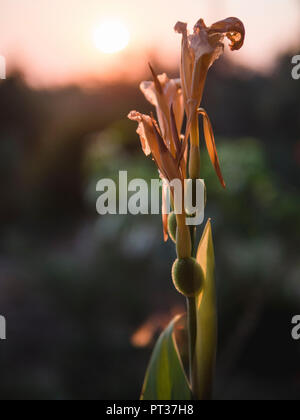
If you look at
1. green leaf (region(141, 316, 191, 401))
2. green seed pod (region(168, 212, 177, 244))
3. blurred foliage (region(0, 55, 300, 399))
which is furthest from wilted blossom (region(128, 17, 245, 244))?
blurred foliage (region(0, 55, 300, 399))

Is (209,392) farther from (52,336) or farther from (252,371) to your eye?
(52,336)

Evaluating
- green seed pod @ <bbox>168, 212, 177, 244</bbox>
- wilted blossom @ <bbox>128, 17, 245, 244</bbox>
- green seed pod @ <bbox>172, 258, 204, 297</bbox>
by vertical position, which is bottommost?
green seed pod @ <bbox>172, 258, 204, 297</bbox>

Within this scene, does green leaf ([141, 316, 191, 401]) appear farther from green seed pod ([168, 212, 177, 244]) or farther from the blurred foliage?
the blurred foliage

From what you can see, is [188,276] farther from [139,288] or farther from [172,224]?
[139,288]

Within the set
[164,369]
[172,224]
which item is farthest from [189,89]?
[164,369]

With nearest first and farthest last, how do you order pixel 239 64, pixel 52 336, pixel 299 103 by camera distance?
pixel 52 336 < pixel 299 103 < pixel 239 64

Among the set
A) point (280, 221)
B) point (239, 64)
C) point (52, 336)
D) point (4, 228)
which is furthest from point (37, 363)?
point (239, 64)
